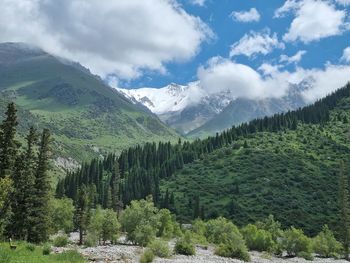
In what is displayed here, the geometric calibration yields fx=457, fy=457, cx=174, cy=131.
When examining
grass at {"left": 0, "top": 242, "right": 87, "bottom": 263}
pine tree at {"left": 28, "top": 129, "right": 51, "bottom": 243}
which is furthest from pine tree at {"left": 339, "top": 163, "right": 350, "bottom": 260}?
grass at {"left": 0, "top": 242, "right": 87, "bottom": 263}

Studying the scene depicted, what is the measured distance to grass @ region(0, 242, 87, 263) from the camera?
30.2 metres

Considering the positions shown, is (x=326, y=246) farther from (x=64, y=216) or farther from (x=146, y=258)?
(x=146, y=258)

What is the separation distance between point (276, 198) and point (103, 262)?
144396 mm

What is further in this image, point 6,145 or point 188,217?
point 188,217

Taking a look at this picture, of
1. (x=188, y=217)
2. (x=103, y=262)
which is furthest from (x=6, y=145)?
(x=188, y=217)

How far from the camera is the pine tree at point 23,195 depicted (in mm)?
68562

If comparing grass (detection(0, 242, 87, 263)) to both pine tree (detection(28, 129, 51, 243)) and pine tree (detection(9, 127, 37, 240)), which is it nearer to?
pine tree (detection(9, 127, 37, 240))

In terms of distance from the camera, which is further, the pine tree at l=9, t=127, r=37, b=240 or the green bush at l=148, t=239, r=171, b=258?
the green bush at l=148, t=239, r=171, b=258

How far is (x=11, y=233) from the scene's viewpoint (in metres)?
68.7

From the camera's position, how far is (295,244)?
106188 mm

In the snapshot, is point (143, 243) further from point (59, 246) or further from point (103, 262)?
point (103, 262)

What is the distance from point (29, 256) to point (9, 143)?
35.0 m

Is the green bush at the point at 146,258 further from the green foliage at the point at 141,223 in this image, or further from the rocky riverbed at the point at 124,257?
the green foliage at the point at 141,223

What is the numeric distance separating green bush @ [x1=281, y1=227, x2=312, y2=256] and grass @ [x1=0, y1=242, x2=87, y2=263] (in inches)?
2899
